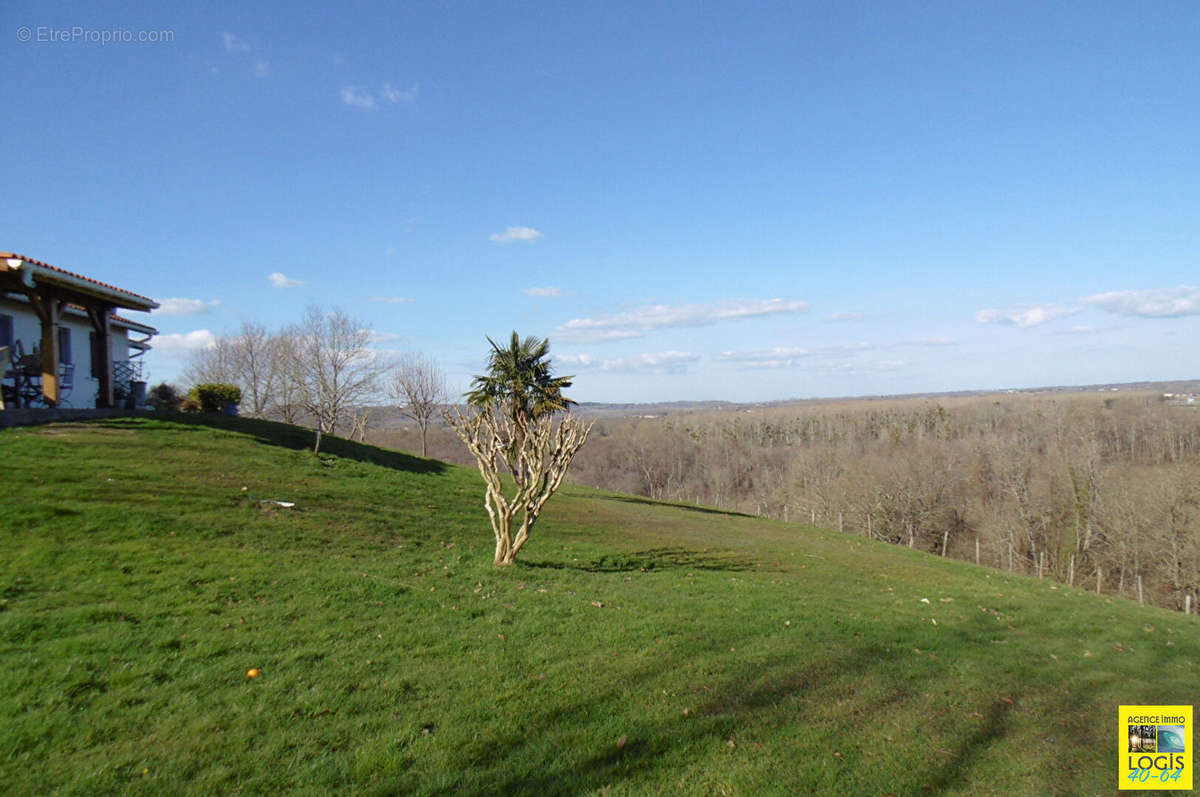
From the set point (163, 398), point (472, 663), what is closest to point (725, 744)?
point (472, 663)

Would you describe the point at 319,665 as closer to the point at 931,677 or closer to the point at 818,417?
the point at 931,677

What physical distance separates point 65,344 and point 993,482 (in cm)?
5767

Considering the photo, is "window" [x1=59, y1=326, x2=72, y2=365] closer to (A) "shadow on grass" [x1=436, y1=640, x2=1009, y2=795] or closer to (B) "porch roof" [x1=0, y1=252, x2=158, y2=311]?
(B) "porch roof" [x1=0, y1=252, x2=158, y2=311]

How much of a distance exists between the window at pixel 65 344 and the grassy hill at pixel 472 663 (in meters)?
7.90

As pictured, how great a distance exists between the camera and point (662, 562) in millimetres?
11891

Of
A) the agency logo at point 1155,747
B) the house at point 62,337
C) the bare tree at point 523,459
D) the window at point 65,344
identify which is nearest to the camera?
the agency logo at point 1155,747

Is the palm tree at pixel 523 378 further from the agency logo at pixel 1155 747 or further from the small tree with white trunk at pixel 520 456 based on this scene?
the agency logo at pixel 1155 747

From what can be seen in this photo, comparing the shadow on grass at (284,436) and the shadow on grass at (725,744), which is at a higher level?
the shadow on grass at (284,436)

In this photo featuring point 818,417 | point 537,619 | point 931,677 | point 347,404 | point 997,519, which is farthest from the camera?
point 818,417

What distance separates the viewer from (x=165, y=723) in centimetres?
416

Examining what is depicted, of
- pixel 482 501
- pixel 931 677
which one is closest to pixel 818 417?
pixel 482 501

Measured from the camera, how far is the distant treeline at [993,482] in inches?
1388

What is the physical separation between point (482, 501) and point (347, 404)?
22.8 m

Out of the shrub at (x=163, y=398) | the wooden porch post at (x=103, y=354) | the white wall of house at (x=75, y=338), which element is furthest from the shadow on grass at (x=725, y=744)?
the shrub at (x=163, y=398)
